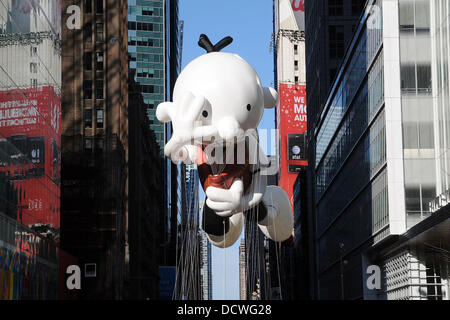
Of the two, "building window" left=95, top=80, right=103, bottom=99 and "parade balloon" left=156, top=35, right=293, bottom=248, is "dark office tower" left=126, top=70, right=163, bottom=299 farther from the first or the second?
"parade balloon" left=156, top=35, right=293, bottom=248

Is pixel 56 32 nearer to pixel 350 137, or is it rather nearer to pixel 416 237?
pixel 350 137

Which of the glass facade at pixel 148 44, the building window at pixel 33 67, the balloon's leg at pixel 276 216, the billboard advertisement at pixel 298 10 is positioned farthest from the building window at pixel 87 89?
the balloon's leg at pixel 276 216

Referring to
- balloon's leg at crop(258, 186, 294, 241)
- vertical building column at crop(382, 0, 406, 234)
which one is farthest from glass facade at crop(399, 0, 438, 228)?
balloon's leg at crop(258, 186, 294, 241)

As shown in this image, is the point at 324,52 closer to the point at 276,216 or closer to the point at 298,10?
the point at 298,10

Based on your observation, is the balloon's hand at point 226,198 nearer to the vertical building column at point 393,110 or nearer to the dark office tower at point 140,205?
the vertical building column at point 393,110

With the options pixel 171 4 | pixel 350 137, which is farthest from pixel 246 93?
pixel 171 4

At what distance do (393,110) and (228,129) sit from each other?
92.1 feet

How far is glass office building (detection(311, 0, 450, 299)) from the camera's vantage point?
3772cm

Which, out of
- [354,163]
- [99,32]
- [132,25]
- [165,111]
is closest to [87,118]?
[99,32]

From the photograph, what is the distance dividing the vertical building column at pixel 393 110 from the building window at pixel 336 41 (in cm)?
3887

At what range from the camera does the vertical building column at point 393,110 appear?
40.4 meters
